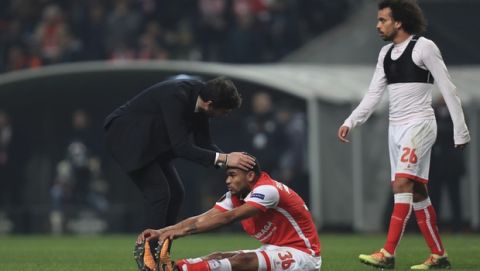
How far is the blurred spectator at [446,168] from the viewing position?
62.0 feet

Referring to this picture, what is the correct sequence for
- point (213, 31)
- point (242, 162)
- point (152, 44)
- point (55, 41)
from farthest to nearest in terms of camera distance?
point (55, 41) → point (152, 44) → point (213, 31) → point (242, 162)

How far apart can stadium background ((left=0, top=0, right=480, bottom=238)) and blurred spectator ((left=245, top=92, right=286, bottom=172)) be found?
A: 2 centimetres

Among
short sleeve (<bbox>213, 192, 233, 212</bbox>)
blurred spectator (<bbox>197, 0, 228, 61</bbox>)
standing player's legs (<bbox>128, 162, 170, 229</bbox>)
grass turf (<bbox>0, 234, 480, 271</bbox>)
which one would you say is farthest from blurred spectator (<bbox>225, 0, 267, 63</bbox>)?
short sleeve (<bbox>213, 192, 233, 212</bbox>)

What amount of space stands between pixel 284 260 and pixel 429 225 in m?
2.12

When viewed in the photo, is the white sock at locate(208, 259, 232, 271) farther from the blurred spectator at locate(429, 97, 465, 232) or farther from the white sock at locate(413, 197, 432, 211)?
the blurred spectator at locate(429, 97, 465, 232)

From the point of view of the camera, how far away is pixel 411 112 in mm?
10281

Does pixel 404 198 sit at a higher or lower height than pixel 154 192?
lower

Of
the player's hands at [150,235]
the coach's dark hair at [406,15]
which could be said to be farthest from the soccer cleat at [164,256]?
the coach's dark hair at [406,15]

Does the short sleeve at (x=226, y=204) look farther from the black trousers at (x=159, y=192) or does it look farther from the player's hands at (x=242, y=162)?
the black trousers at (x=159, y=192)

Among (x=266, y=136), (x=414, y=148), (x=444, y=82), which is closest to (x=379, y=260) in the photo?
Answer: (x=414, y=148)

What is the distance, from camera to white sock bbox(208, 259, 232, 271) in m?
8.55

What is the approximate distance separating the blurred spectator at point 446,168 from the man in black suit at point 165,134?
936 centimetres

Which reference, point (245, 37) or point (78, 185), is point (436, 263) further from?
point (245, 37)

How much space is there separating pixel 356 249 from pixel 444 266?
387cm
